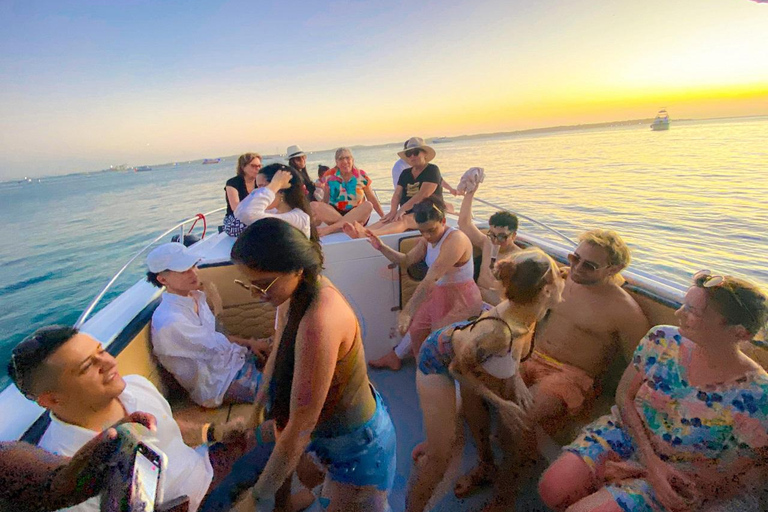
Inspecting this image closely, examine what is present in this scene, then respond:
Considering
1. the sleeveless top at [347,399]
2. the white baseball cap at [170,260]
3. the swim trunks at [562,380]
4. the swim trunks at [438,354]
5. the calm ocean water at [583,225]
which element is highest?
the white baseball cap at [170,260]

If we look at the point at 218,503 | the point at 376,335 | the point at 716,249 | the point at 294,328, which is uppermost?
the point at 294,328

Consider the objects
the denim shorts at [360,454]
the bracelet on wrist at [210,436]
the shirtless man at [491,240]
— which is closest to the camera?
the denim shorts at [360,454]

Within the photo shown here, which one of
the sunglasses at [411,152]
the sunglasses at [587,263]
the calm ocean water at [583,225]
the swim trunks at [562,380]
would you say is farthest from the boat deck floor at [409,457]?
→ the calm ocean water at [583,225]

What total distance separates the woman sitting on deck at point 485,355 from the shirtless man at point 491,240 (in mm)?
1023

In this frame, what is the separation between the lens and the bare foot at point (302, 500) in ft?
5.72

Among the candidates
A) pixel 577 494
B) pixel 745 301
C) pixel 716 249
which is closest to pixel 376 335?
pixel 577 494

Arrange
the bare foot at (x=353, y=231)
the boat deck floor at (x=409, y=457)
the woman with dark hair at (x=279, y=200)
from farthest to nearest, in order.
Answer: the bare foot at (x=353, y=231), the woman with dark hair at (x=279, y=200), the boat deck floor at (x=409, y=457)

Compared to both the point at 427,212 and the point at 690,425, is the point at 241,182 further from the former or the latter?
the point at 690,425

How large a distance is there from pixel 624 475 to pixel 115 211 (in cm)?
2176

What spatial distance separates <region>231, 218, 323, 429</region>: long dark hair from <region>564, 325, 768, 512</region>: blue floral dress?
48.8 inches

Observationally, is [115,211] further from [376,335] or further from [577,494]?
[577,494]

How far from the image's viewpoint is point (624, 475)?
55.1 inches

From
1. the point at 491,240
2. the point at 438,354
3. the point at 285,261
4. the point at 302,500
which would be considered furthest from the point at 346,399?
the point at 491,240

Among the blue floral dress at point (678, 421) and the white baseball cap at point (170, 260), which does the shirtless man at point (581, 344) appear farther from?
the white baseball cap at point (170, 260)
